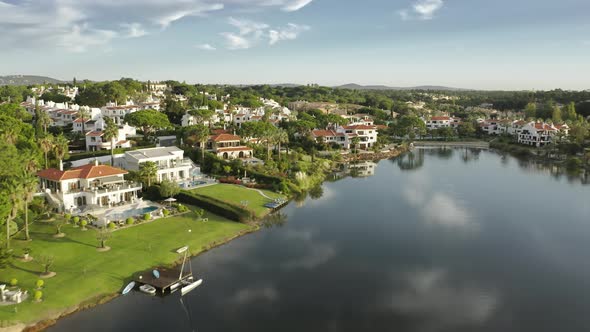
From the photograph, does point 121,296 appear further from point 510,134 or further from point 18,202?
point 510,134

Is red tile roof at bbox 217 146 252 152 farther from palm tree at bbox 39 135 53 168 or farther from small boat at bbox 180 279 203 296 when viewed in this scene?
small boat at bbox 180 279 203 296

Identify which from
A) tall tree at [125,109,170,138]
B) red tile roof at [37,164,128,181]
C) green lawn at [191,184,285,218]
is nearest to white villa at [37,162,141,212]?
red tile roof at [37,164,128,181]

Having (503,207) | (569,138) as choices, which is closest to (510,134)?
(569,138)

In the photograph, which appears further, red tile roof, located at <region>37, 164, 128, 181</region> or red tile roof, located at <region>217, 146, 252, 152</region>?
red tile roof, located at <region>217, 146, 252, 152</region>

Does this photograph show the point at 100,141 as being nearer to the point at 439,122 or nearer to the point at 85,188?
the point at 85,188

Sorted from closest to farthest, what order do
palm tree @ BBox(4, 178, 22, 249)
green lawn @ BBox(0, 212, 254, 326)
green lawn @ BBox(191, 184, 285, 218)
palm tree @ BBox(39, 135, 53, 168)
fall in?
1. green lawn @ BBox(0, 212, 254, 326)
2. palm tree @ BBox(4, 178, 22, 249)
3. green lawn @ BBox(191, 184, 285, 218)
4. palm tree @ BBox(39, 135, 53, 168)

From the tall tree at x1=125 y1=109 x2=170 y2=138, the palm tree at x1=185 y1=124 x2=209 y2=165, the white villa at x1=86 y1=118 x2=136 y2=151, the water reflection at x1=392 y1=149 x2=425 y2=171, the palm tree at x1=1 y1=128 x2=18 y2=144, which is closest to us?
the palm tree at x1=1 y1=128 x2=18 y2=144

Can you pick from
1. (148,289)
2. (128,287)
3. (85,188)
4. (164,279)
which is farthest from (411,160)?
(128,287)

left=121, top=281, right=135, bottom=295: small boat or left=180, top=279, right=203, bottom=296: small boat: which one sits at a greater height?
left=121, top=281, right=135, bottom=295: small boat
